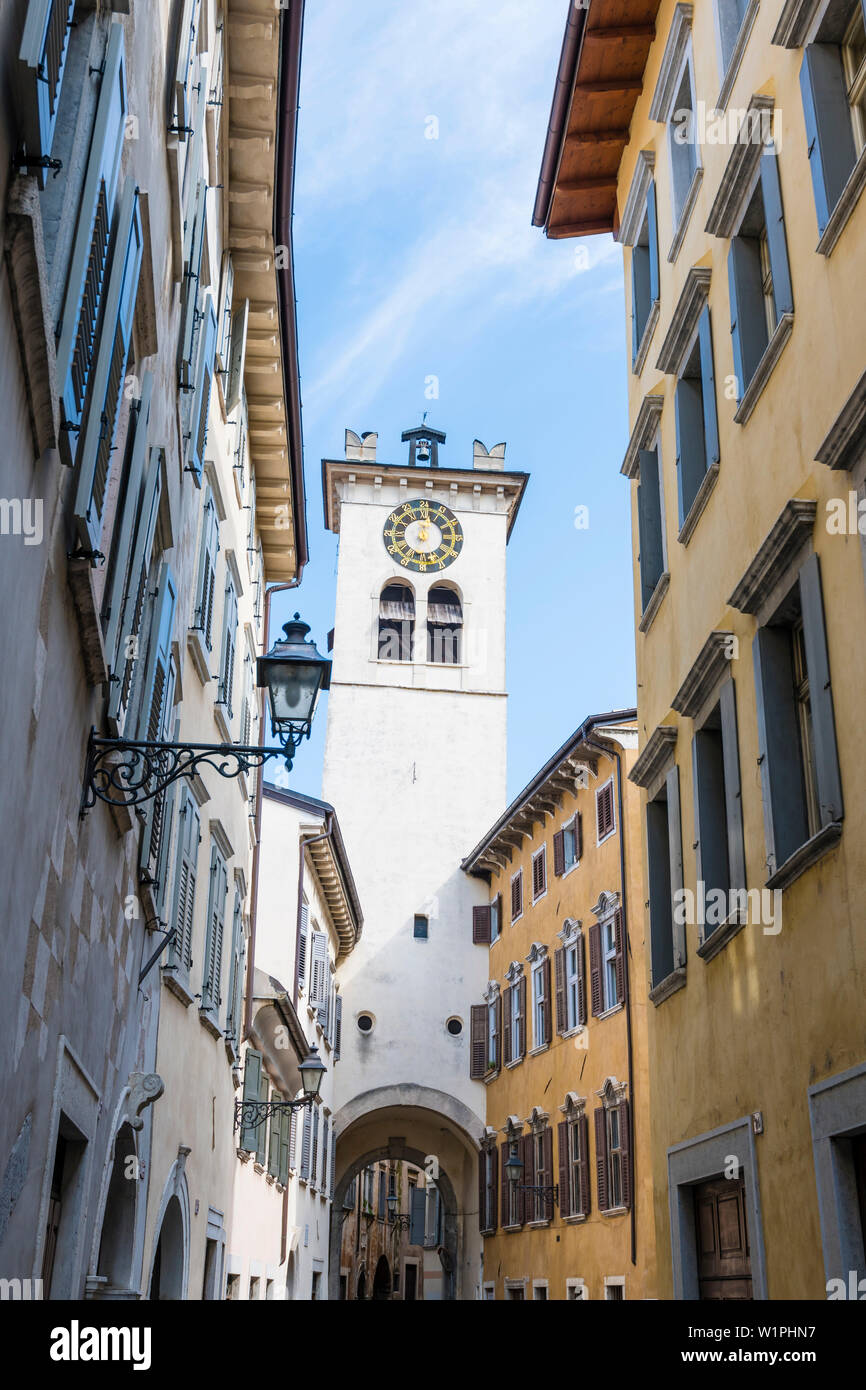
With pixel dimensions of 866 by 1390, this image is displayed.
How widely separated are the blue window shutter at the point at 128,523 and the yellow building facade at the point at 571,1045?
1584cm

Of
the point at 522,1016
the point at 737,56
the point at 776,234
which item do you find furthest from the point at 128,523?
the point at 522,1016

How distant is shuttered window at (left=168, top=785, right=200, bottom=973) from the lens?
1134 cm

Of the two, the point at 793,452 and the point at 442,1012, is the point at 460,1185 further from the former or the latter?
the point at 793,452

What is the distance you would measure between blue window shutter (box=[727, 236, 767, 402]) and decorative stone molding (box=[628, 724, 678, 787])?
114 inches

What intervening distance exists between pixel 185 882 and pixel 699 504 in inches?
204

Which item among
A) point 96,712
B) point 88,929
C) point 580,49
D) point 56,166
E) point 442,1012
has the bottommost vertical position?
point 88,929

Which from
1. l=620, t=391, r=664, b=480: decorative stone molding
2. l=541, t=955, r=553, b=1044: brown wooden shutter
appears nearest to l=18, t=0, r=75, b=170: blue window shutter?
l=620, t=391, r=664, b=480: decorative stone molding

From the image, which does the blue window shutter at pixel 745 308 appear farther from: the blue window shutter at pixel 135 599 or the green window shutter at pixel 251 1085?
the green window shutter at pixel 251 1085

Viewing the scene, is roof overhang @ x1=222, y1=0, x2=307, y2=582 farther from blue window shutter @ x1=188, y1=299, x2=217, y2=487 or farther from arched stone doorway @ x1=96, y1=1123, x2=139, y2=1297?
arched stone doorway @ x1=96, y1=1123, x2=139, y2=1297

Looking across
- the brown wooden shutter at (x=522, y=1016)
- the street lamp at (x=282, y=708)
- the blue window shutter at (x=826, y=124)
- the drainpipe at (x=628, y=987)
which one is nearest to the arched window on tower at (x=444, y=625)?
the brown wooden shutter at (x=522, y=1016)

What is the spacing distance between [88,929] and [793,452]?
4.84m

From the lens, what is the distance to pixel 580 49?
13398mm
